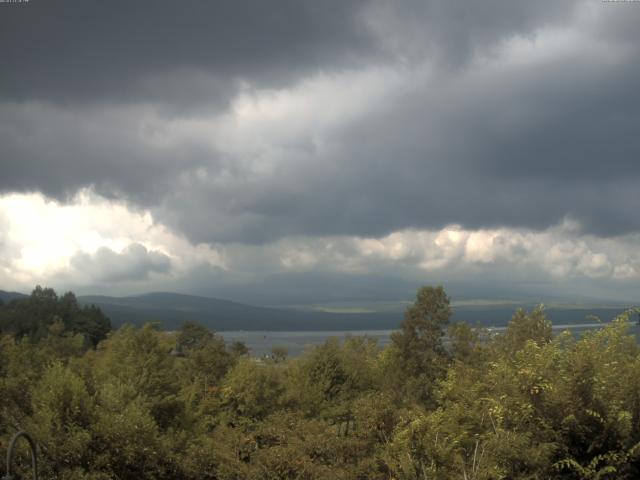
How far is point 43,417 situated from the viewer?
87.7ft

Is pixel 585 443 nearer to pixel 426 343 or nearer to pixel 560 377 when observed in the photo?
pixel 560 377

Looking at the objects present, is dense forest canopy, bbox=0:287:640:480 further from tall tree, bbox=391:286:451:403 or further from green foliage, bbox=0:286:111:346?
green foliage, bbox=0:286:111:346

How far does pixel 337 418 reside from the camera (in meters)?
51.2

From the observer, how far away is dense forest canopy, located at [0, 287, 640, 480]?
1666 cm

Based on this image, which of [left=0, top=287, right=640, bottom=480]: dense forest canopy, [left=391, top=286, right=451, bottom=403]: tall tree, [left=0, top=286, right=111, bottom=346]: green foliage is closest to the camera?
[left=0, top=287, right=640, bottom=480]: dense forest canopy

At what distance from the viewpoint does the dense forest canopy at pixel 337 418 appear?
16.7m

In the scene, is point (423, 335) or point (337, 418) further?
point (423, 335)

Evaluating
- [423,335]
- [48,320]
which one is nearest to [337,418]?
[423,335]

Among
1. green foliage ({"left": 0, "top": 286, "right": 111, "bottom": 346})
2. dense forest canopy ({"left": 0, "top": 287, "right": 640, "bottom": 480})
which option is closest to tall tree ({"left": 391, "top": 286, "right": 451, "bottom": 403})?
dense forest canopy ({"left": 0, "top": 287, "right": 640, "bottom": 480})

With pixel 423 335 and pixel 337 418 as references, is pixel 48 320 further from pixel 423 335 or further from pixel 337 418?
pixel 337 418

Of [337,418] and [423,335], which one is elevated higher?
[423,335]

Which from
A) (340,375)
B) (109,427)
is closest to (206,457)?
(109,427)

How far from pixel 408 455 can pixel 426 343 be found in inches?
1683

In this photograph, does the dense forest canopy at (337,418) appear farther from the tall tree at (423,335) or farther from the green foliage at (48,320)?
the green foliage at (48,320)
